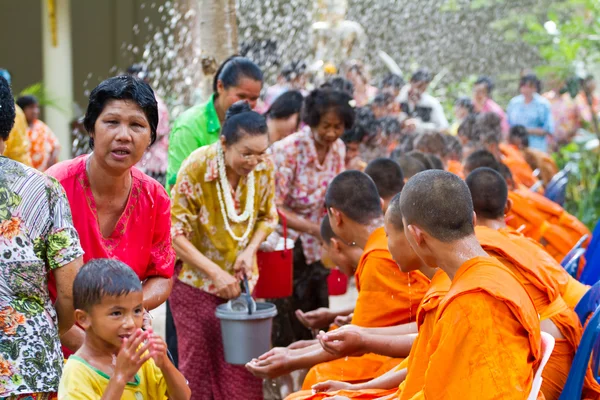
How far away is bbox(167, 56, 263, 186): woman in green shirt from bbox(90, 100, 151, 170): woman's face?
2.05m

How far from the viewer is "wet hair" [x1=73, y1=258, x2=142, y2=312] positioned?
10.1 ft

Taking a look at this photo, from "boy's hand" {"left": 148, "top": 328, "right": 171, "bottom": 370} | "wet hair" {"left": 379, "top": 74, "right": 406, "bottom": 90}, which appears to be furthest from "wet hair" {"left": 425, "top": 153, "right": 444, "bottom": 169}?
"wet hair" {"left": 379, "top": 74, "right": 406, "bottom": 90}

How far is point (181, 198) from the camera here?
519 centimetres

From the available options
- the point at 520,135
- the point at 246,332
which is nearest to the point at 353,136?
the point at 246,332

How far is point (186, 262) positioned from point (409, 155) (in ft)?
8.59

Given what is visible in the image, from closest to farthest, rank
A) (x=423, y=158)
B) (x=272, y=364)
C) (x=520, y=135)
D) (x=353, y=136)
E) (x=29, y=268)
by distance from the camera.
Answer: (x=29, y=268) < (x=272, y=364) < (x=423, y=158) < (x=353, y=136) < (x=520, y=135)

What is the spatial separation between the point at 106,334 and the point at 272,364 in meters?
1.36

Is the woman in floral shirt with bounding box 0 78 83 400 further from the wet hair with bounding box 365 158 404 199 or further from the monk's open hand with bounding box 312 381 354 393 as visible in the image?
the wet hair with bounding box 365 158 404 199

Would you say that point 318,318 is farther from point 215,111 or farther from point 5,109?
point 5,109

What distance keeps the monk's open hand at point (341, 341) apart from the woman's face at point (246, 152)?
54.1 inches

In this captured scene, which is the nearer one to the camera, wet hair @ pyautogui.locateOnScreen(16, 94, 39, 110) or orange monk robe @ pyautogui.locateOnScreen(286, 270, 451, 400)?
orange monk robe @ pyautogui.locateOnScreen(286, 270, 451, 400)

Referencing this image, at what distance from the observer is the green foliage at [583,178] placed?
10.6 metres

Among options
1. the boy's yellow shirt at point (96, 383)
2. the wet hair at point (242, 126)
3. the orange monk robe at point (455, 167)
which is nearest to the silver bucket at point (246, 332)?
the wet hair at point (242, 126)

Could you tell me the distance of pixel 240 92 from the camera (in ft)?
18.5
